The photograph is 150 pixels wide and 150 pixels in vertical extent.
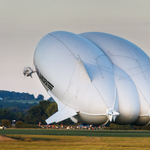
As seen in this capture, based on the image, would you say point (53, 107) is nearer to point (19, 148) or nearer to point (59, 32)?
point (59, 32)

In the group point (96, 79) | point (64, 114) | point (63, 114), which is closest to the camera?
point (96, 79)

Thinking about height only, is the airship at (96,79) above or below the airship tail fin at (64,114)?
above

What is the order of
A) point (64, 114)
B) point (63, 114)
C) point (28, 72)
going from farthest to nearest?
point (28, 72)
point (63, 114)
point (64, 114)

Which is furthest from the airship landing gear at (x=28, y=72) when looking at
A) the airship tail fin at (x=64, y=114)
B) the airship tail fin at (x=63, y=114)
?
the airship tail fin at (x=64, y=114)

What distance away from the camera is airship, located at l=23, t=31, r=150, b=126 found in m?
49.0

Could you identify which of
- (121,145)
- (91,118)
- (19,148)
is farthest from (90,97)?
(19,148)

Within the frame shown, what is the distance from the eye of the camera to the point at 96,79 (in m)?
49.7

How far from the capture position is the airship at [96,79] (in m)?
49.0

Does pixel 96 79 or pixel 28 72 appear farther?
pixel 28 72

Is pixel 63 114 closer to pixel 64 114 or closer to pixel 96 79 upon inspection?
pixel 64 114

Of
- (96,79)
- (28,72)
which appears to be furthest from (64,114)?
(28,72)

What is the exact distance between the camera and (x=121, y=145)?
123 ft

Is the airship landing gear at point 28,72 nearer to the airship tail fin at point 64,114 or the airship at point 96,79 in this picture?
the airship at point 96,79

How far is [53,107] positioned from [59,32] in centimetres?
7033
